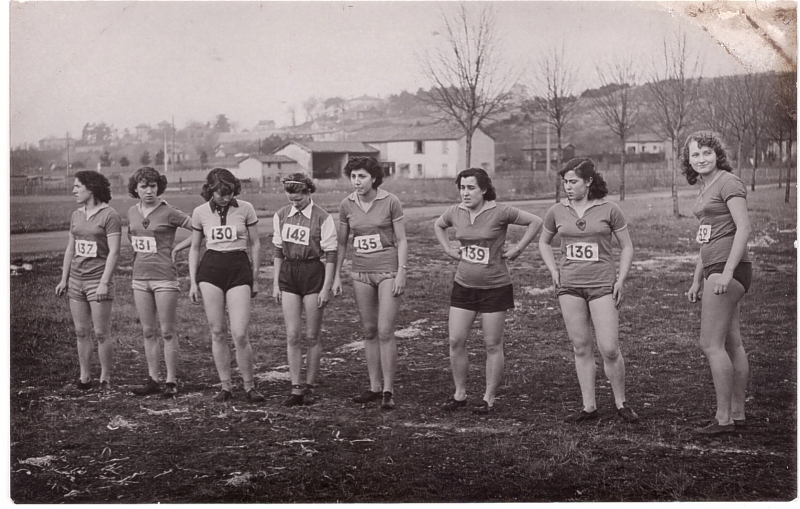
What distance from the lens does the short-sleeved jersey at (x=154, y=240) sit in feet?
15.6

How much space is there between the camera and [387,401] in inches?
180

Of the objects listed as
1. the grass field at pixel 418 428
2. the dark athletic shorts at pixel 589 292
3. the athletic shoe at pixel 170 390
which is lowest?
the grass field at pixel 418 428

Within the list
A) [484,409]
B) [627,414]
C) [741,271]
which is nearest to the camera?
[741,271]

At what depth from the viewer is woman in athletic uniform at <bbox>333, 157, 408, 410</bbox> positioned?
448cm

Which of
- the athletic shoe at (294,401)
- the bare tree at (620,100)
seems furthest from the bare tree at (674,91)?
the athletic shoe at (294,401)

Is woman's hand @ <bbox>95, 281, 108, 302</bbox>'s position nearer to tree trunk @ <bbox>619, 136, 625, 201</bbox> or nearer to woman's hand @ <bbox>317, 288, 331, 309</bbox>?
woman's hand @ <bbox>317, 288, 331, 309</bbox>

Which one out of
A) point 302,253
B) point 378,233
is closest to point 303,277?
point 302,253

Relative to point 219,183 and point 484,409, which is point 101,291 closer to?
point 219,183

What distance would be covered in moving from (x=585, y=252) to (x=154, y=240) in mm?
2553

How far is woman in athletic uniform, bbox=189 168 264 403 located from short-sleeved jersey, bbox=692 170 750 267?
2.47 meters

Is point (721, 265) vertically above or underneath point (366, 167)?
underneath

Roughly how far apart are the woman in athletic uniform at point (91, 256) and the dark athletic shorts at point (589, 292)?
8.92ft

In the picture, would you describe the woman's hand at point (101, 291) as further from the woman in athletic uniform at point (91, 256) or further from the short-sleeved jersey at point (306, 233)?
the short-sleeved jersey at point (306, 233)

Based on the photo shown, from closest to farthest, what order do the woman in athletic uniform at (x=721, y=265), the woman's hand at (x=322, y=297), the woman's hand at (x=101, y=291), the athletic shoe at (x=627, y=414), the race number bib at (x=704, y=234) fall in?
the woman in athletic uniform at (x=721, y=265), the race number bib at (x=704, y=234), the athletic shoe at (x=627, y=414), the woman's hand at (x=322, y=297), the woman's hand at (x=101, y=291)
